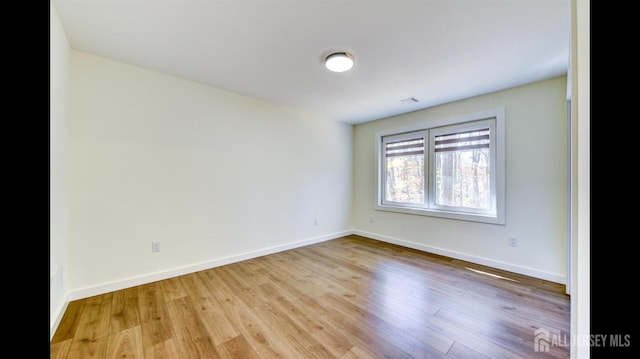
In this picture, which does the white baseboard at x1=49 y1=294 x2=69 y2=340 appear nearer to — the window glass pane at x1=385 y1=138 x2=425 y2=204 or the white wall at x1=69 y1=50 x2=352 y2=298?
the white wall at x1=69 y1=50 x2=352 y2=298

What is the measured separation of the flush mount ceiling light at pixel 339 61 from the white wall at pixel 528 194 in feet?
6.23

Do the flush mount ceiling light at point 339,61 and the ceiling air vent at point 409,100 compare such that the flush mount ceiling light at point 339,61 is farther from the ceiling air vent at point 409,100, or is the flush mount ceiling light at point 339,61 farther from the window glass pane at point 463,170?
the window glass pane at point 463,170

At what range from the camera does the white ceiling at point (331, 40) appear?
63.6 inches

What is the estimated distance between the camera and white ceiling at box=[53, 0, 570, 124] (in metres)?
1.61

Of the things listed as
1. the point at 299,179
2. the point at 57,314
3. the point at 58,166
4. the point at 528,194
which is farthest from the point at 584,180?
the point at 299,179

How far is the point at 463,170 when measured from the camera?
333 cm

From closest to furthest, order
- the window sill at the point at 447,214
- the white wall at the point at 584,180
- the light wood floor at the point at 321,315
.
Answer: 1. the white wall at the point at 584,180
2. the light wood floor at the point at 321,315
3. the window sill at the point at 447,214

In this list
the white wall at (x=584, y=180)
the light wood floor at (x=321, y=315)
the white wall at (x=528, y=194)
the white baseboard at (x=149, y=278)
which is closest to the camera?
the white wall at (x=584, y=180)

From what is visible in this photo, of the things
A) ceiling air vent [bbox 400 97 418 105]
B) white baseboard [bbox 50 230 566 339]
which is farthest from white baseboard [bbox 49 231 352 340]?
ceiling air vent [bbox 400 97 418 105]

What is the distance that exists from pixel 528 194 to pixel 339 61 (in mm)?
2575

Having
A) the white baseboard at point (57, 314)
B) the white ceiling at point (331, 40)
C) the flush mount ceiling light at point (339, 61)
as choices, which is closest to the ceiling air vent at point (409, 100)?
the white ceiling at point (331, 40)

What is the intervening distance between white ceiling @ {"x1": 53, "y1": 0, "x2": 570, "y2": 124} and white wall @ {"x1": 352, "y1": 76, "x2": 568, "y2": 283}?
9.4 inches
